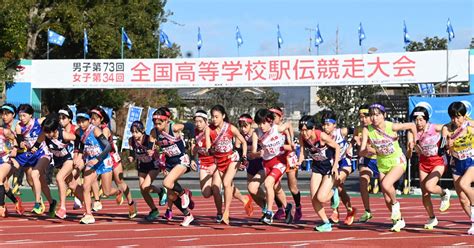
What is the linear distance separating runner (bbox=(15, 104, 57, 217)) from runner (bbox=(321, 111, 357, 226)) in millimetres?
4808

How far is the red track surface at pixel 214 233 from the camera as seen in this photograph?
42.7 ft

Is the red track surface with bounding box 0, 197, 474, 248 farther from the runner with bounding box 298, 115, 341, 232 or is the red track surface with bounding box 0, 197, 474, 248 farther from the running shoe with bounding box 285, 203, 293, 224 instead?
the runner with bounding box 298, 115, 341, 232

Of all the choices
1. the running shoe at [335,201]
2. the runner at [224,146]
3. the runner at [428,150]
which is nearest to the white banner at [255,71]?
the running shoe at [335,201]

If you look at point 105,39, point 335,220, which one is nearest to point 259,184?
point 335,220

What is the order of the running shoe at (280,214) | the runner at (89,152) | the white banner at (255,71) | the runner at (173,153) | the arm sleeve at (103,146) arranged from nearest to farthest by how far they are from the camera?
the runner at (173,153) → the arm sleeve at (103,146) → the runner at (89,152) → the running shoe at (280,214) → the white banner at (255,71)

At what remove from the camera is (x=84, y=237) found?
13844 mm

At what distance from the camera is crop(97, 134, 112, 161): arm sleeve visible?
15719 mm

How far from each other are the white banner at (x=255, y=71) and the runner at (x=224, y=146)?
14.0 meters

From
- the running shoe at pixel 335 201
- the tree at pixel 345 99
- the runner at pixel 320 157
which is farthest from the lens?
the tree at pixel 345 99

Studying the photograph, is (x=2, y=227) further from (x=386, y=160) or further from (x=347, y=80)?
(x=347, y=80)

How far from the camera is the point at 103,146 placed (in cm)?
1591

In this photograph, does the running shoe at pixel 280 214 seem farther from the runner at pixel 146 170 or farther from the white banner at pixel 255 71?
the white banner at pixel 255 71

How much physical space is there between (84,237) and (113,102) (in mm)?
29589

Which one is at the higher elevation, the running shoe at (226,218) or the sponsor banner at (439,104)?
the sponsor banner at (439,104)
